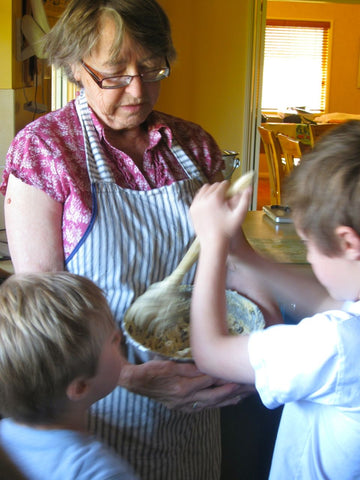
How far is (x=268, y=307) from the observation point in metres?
1.19

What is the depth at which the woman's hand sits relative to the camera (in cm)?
97

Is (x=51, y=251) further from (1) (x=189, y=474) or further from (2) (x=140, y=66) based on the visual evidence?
(1) (x=189, y=474)

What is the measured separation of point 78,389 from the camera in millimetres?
797

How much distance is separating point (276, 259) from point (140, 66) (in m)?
0.83

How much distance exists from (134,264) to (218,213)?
24cm

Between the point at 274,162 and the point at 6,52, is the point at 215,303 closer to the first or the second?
the point at 6,52

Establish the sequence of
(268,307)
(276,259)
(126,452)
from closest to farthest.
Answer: (126,452), (268,307), (276,259)

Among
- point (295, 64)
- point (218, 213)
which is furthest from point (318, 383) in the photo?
point (295, 64)

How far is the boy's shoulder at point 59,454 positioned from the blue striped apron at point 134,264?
0.96ft

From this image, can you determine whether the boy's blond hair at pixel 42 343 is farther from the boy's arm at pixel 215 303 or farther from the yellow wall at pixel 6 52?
the yellow wall at pixel 6 52

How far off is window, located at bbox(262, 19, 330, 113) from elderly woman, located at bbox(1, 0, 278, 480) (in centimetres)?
789

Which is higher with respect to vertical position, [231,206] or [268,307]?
[231,206]

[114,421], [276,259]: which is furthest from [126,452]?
[276,259]

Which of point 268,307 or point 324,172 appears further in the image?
point 268,307
